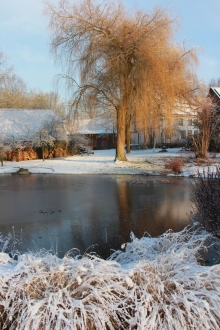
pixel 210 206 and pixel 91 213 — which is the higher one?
pixel 210 206

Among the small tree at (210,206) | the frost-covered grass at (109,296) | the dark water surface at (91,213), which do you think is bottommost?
the dark water surface at (91,213)

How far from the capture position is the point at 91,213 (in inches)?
304

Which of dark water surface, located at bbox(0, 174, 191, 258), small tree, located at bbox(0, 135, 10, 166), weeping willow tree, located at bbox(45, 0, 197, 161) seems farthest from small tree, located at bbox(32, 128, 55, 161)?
dark water surface, located at bbox(0, 174, 191, 258)

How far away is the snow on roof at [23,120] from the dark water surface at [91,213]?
18145mm

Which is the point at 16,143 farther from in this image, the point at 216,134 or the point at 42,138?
the point at 216,134

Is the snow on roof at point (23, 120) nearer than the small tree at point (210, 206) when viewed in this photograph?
No

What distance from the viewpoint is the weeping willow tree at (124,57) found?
18172 mm

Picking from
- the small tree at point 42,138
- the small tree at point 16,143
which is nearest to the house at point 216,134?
the small tree at point 42,138

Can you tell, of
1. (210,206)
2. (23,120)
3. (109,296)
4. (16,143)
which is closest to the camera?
(109,296)

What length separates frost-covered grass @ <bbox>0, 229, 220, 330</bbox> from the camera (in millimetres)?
2426

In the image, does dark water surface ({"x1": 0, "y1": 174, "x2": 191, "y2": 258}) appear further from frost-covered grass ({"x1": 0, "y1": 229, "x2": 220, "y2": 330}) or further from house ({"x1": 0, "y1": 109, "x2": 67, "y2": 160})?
house ({"x1": 0, "y1": 109, "x2": 67, "y2": 160})

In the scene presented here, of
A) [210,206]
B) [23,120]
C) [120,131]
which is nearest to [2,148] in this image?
[120,131]

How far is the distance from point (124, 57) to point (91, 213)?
45.4 ft

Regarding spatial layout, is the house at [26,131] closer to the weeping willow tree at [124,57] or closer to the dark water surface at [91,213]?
the weeping willow tree at [124,57]
